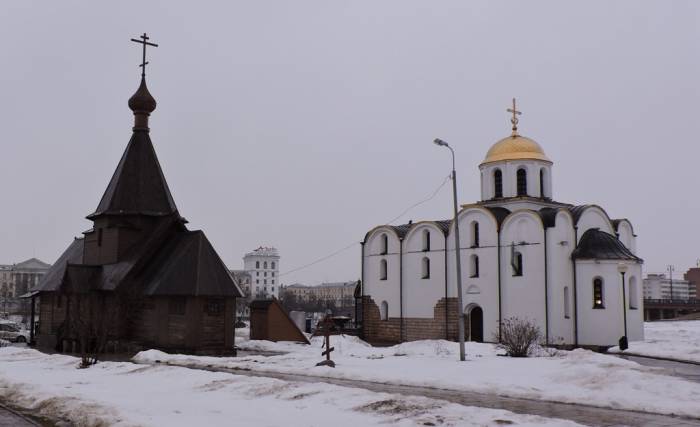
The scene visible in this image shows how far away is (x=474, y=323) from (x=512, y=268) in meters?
4.06

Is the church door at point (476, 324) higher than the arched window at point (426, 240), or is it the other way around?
the arched window at point (426, 240)

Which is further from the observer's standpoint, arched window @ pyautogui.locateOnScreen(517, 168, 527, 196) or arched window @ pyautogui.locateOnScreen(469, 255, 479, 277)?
arched window @ pyautogui.locateOnScreen(517, 168, 527, 196)

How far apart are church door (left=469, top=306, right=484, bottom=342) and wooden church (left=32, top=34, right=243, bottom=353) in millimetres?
13522

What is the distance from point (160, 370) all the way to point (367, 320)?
81.6 feet

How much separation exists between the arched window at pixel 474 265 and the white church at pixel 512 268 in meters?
0.05

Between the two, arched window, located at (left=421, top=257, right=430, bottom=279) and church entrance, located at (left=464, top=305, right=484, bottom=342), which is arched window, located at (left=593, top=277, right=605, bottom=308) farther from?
arched window, located at (left=421, top=257, right=430, bottom=279)

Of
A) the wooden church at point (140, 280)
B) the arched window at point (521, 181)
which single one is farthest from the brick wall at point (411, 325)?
the wooden church at point (140, 280)

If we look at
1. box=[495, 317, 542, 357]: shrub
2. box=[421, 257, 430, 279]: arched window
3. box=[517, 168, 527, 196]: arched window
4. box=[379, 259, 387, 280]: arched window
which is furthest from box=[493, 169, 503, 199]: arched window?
box=[495, 317, 542, 357]: shrub

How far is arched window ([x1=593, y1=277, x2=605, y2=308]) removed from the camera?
1347 inches

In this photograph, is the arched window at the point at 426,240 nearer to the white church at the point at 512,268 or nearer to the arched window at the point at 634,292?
the white church at the point at 512,268

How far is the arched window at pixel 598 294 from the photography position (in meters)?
34.2

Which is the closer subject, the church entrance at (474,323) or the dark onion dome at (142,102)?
the dark onion dome at (142,102)

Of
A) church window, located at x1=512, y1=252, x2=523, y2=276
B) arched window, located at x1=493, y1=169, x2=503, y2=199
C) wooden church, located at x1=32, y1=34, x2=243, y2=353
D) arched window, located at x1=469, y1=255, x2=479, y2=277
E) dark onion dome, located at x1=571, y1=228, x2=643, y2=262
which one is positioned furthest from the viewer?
arched window, located at x1=493, y1=169, x2=503, y2=199

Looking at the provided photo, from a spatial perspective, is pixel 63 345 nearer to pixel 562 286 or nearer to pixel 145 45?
pixel 145 45
